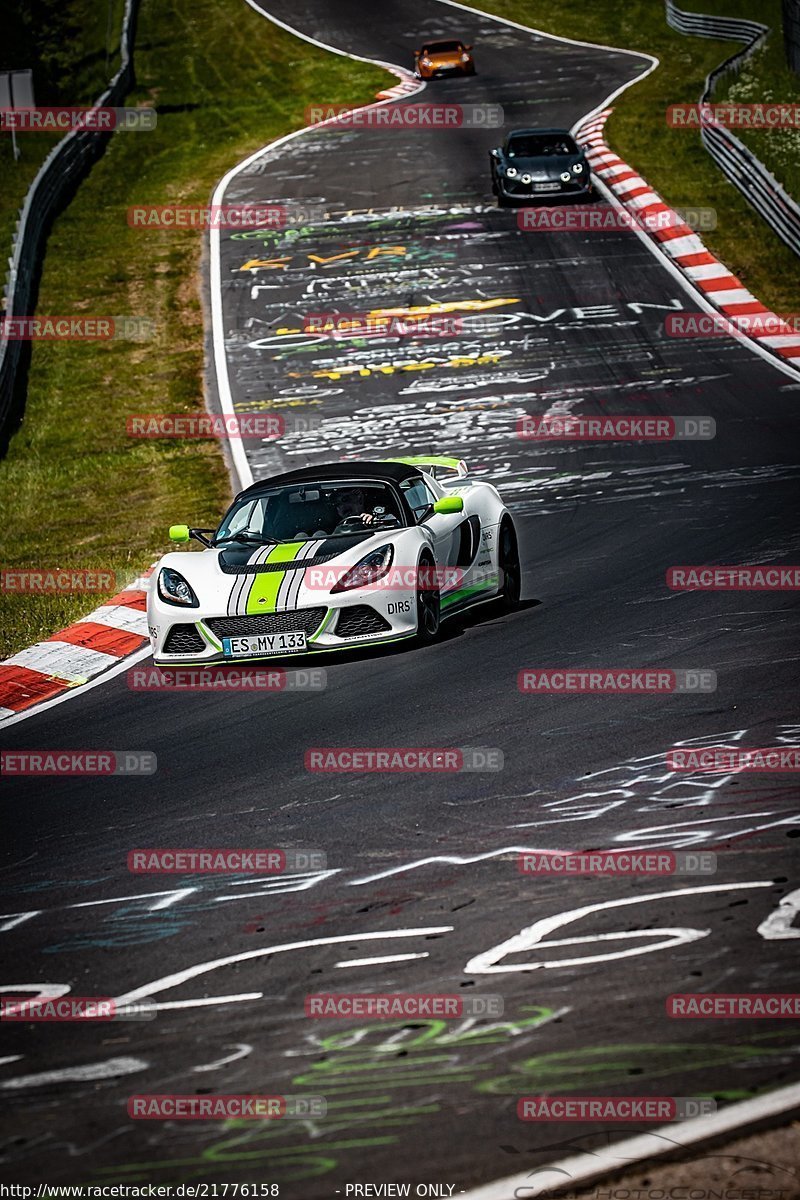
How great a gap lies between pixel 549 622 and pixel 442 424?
897 cm

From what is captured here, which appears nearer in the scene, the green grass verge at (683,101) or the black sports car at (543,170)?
the green grass verge at (683,101)

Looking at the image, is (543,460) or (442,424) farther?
(442,424)

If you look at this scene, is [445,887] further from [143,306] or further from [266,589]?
[143,306]

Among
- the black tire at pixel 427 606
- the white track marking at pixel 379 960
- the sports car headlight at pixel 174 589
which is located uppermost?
the white track marking at pixel 379 960

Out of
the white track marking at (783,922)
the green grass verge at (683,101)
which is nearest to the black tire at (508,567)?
the white track marking at (783,922)

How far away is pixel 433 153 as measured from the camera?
35844 millimetres

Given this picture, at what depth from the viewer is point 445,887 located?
20.2ft

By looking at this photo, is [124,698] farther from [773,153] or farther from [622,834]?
[773,153]

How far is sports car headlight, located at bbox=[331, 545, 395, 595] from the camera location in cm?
1030

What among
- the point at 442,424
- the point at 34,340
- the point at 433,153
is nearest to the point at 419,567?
the point at 442,424

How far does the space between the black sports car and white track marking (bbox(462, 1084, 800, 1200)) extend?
26770 millimetres

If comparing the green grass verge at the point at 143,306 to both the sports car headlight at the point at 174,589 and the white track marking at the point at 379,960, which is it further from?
the white track marking at the point at 379,960

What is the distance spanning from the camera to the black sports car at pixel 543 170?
29.4 metres

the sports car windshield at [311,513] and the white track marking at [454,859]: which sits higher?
the sports car windshield at [311,513]
